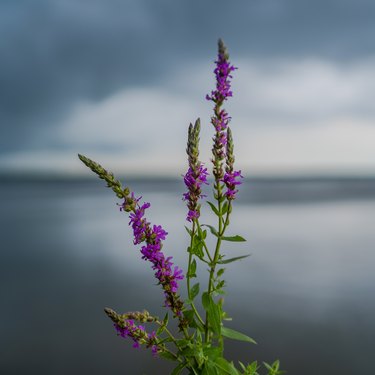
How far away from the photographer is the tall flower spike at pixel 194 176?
164 cm

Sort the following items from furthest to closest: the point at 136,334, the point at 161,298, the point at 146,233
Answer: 1. the point at 161,298
2. the point at 136,334
3. the point at 146,233

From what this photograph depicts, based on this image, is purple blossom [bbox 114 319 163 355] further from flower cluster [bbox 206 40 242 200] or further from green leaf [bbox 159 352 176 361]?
flower cluster [bbox 206 40 242 200]

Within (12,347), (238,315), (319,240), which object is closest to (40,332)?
(12,347)

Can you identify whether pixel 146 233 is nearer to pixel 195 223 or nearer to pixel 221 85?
pixel 195 223

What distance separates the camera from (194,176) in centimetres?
170

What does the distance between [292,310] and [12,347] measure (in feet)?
18.2

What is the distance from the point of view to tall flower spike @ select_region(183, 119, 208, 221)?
164 centimetres

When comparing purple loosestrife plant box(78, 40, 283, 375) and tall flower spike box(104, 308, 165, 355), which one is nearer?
purple loosestrife plant box(78, 40, 283, 375)

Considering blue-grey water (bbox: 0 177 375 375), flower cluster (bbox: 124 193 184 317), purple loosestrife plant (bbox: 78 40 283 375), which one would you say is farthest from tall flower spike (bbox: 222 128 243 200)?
blue-grey water (bbox: 0 177 375 375)

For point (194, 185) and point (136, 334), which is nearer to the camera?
point (194, 185)

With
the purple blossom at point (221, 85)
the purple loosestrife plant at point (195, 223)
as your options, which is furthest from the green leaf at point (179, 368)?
the purple blossom at point (221, 85)

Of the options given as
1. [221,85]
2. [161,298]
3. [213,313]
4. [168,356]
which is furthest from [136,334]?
[161,298]

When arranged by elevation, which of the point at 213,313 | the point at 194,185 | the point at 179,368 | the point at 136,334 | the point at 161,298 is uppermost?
the point at 194,185

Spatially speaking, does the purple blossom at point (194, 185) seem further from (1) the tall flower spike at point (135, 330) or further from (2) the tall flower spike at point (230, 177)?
(1) the tall flower spike at point (135, 330)
